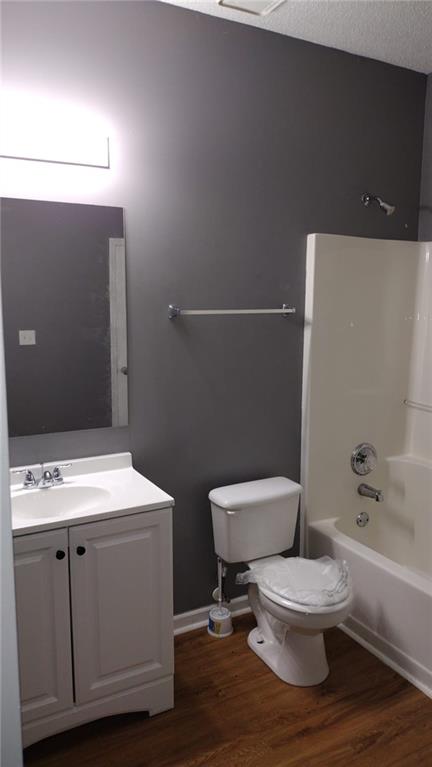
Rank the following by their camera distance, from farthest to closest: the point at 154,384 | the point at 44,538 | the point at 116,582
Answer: the point at 154,384 → the point at 116,582 → the point at 44,538

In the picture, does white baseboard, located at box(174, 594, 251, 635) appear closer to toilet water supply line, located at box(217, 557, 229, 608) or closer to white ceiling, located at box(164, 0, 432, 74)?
toilet water supply line, located at box(217, 557, 229, 608)

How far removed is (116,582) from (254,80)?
6.89ft

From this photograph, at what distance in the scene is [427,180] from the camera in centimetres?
299

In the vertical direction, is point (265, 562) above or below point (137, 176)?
below

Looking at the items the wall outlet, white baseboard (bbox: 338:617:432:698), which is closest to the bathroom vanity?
the wall outlet

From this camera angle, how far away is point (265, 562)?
2.48 meters

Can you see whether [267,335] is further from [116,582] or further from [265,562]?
[116,582]

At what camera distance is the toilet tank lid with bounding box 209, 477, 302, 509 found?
7.89 feet

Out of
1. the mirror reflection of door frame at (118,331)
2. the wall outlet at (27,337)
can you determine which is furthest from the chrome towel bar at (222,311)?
the wall outlet at (27,337)

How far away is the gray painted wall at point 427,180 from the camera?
2.94 m

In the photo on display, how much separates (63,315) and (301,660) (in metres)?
1.62

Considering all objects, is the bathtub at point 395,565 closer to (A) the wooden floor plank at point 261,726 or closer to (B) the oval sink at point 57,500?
(A) the wooden floor plank at point 261,726

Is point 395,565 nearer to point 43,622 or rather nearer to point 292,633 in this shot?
point 292,633

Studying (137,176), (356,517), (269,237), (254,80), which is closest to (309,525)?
(356,517)
